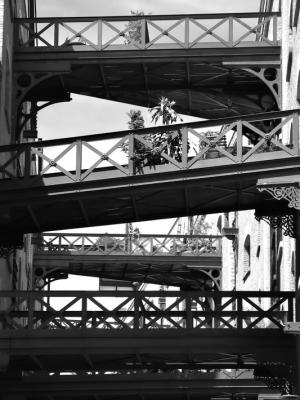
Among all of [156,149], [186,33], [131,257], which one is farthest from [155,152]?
[131,257]

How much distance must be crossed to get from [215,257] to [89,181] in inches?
952

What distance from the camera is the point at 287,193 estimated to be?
22.8 m

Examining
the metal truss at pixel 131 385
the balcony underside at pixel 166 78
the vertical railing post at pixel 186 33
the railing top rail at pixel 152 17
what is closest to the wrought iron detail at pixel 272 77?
the balcony underside at pixel 166 78

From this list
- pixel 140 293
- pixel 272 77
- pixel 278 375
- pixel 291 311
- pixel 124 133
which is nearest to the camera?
pixel 124 133

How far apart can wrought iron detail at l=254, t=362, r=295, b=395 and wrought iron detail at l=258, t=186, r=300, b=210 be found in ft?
13.7

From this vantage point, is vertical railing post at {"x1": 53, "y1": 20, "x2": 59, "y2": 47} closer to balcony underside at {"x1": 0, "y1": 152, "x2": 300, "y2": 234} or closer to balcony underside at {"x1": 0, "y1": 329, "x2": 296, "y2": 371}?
balcony underside at {"x1": 0, "y1": 152, "x2": 300, "y2": 234}

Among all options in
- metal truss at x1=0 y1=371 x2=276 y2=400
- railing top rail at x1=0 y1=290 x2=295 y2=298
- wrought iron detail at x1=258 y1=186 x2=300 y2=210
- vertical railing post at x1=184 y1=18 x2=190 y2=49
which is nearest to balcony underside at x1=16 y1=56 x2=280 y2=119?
vertical railing post at x1=184 y1=18 x2=190 y2=49

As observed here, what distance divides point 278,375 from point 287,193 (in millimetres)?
5071

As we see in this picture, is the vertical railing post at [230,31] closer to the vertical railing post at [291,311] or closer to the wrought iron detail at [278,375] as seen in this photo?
the vertical railing post at [291,311]

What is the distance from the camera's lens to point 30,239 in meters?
45.7

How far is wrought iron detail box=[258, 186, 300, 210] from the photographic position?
2256cm

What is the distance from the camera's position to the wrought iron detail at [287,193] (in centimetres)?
2256

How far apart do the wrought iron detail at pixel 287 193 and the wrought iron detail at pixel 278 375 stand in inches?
165

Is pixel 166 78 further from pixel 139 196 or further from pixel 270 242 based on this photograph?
pixel 139 196
